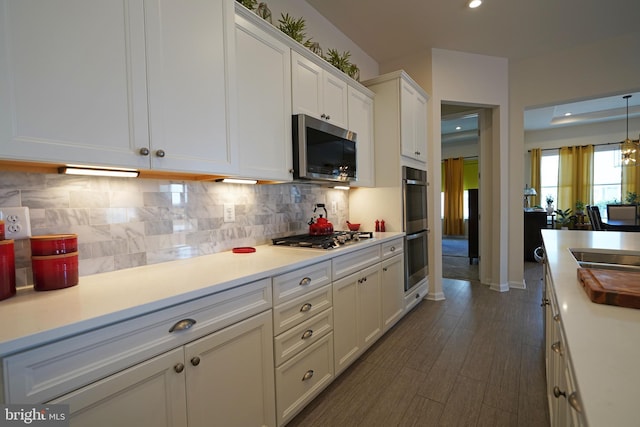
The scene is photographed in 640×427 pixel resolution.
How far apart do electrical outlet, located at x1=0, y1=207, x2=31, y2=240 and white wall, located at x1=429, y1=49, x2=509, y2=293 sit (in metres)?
3.53

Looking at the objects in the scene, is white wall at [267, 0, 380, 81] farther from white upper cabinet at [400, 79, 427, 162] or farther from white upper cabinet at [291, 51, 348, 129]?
white upper cabinet at [400, 79, 427, 162]

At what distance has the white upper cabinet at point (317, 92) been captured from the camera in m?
2.03

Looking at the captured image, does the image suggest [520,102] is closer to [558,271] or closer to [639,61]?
[639,61]

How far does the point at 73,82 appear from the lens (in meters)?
0.99

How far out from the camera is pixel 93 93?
40.9 inches

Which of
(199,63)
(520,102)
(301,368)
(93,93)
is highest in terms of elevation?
(520,102)

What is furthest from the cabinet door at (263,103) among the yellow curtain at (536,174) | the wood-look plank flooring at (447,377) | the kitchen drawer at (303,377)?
the yellow curtain at (536,174)

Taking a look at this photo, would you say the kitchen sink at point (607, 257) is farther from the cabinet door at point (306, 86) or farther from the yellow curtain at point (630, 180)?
the yellow curtain at point (630, 180)

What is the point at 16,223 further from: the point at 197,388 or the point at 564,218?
the point at 564,218

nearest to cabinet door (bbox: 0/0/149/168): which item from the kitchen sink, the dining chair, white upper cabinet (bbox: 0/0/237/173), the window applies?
white upper cabinet (bbox: 0/0/237/173)

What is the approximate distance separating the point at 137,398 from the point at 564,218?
344 inches

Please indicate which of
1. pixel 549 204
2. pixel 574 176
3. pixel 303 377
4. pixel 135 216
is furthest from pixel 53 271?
pixel 574 176

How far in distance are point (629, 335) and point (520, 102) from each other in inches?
165

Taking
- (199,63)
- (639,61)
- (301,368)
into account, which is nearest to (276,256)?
(301,368)
